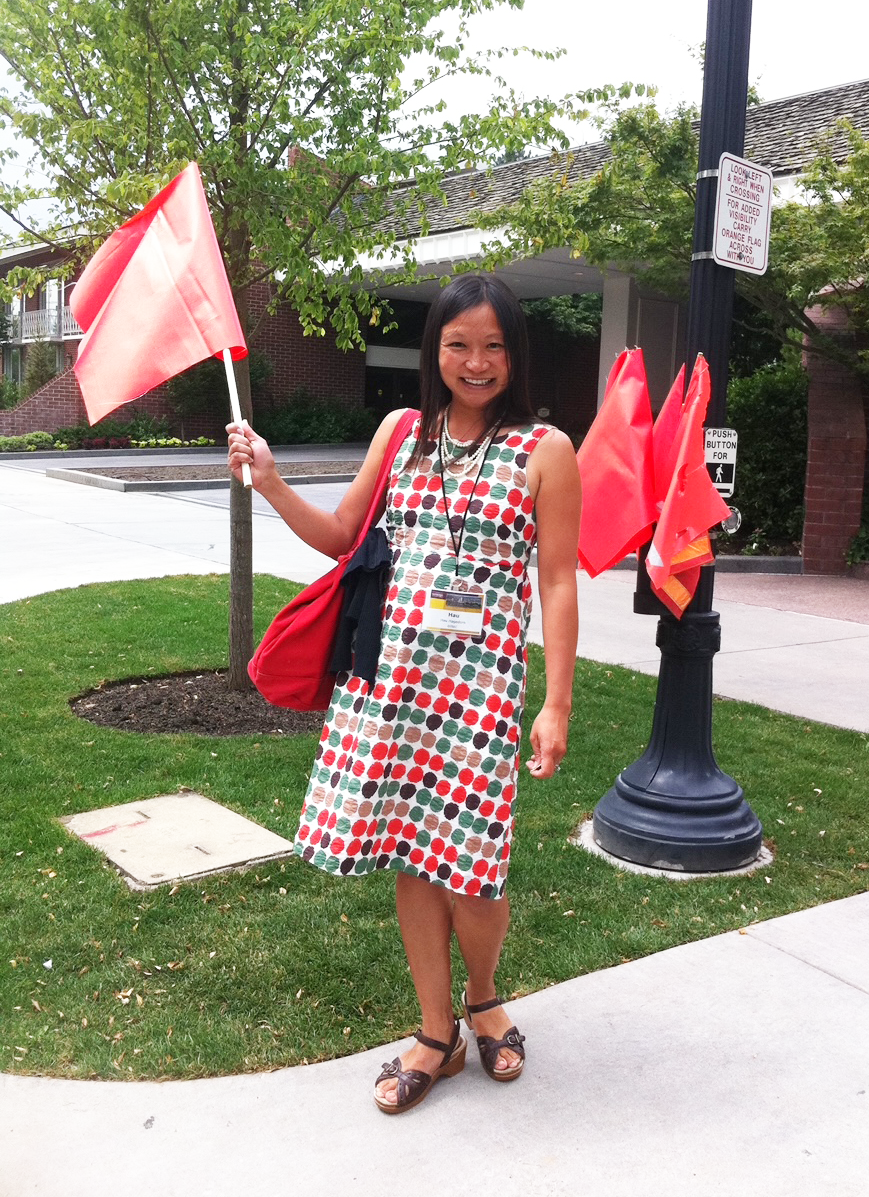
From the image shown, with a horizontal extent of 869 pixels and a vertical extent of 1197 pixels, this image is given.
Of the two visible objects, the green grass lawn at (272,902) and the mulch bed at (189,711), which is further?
the mulch bed at (189,711)

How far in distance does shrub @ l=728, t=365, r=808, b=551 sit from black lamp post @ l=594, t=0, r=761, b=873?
376 inches

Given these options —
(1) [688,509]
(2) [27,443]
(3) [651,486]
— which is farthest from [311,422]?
(1) [688,509]

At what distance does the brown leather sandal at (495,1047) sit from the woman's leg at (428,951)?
4.9 inches

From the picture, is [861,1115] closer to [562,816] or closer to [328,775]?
[328,775]

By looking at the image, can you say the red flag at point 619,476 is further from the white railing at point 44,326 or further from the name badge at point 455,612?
the white railing at point 44,326

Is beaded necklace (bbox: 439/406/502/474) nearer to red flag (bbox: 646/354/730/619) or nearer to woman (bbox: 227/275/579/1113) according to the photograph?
woman (bbox: 227/275/579/1113)

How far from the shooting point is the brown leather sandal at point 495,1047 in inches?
112

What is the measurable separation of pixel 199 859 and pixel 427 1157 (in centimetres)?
182

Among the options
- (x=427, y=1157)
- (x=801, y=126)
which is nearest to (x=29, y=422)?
(x=801, y=126)

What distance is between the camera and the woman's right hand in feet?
8.41

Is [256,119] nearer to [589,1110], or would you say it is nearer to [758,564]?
[589,1110]

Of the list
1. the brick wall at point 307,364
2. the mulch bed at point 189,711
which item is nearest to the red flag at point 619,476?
the mulch bed at point 189,711

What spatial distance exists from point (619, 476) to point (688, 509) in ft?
0.91

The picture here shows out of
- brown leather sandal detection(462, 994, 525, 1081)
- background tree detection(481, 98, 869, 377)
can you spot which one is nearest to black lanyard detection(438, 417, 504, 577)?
brown leather sandal detection(462, 994, 525, 1081)
